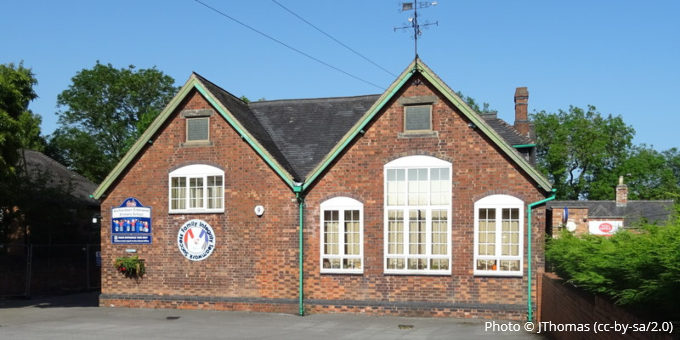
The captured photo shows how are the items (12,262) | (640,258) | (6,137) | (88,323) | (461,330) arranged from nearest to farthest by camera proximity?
(640,258)
(461,330)
(88,323)
(6,137)
(12,262)

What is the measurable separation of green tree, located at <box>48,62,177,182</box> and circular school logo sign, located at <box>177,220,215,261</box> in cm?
3575

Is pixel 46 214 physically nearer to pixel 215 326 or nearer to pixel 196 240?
pixel 196 240

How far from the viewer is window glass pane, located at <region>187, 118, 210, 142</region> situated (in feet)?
66.6

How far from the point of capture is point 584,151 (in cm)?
6719

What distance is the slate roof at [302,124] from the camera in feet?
67.1

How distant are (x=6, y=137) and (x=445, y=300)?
1493cm

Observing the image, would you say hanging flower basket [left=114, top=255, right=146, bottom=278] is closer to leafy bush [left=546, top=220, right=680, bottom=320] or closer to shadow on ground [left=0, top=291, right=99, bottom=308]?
shadow on ground [left=0, top=291, right=99, bottom=308]

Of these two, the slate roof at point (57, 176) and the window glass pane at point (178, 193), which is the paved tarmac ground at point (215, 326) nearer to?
the window glass pane at point (178, 193)

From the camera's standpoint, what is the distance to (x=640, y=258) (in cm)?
669

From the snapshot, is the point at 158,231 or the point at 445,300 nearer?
the point at 445,300

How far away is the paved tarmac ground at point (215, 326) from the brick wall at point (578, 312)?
1108 mm

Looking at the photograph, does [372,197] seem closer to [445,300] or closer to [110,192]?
[445,300]

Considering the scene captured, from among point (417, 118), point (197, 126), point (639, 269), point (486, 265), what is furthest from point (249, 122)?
point (639, 269)

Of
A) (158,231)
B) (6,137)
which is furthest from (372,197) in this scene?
(6,137)
